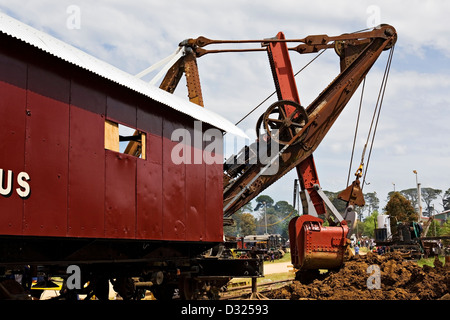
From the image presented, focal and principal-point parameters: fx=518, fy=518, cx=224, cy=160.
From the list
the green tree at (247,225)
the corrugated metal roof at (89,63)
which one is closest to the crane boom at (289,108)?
the corrugated metal roof at (89,63)

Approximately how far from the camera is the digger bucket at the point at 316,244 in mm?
13922

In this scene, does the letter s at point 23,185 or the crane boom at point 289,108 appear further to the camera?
the crane boom at point 289,108

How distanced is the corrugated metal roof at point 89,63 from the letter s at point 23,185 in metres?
1.64

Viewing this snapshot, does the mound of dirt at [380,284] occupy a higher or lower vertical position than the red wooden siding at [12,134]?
lower

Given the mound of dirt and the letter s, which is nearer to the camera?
the letter s

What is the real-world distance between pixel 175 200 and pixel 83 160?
2.63 m

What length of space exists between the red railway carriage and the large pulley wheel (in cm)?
435

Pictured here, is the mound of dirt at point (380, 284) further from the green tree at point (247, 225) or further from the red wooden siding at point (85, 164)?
the green tree at point (247, 225)

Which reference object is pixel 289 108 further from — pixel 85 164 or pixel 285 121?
pixel 85 164

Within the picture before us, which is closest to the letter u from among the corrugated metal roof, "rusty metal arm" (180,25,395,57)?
the corrugated metal roof

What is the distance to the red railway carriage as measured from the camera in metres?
6.43

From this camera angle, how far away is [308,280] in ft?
47.9

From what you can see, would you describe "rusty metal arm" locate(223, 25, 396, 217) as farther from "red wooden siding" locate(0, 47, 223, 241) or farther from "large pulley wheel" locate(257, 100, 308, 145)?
"red wooden siding" locate(0, 47, 223, 241)
